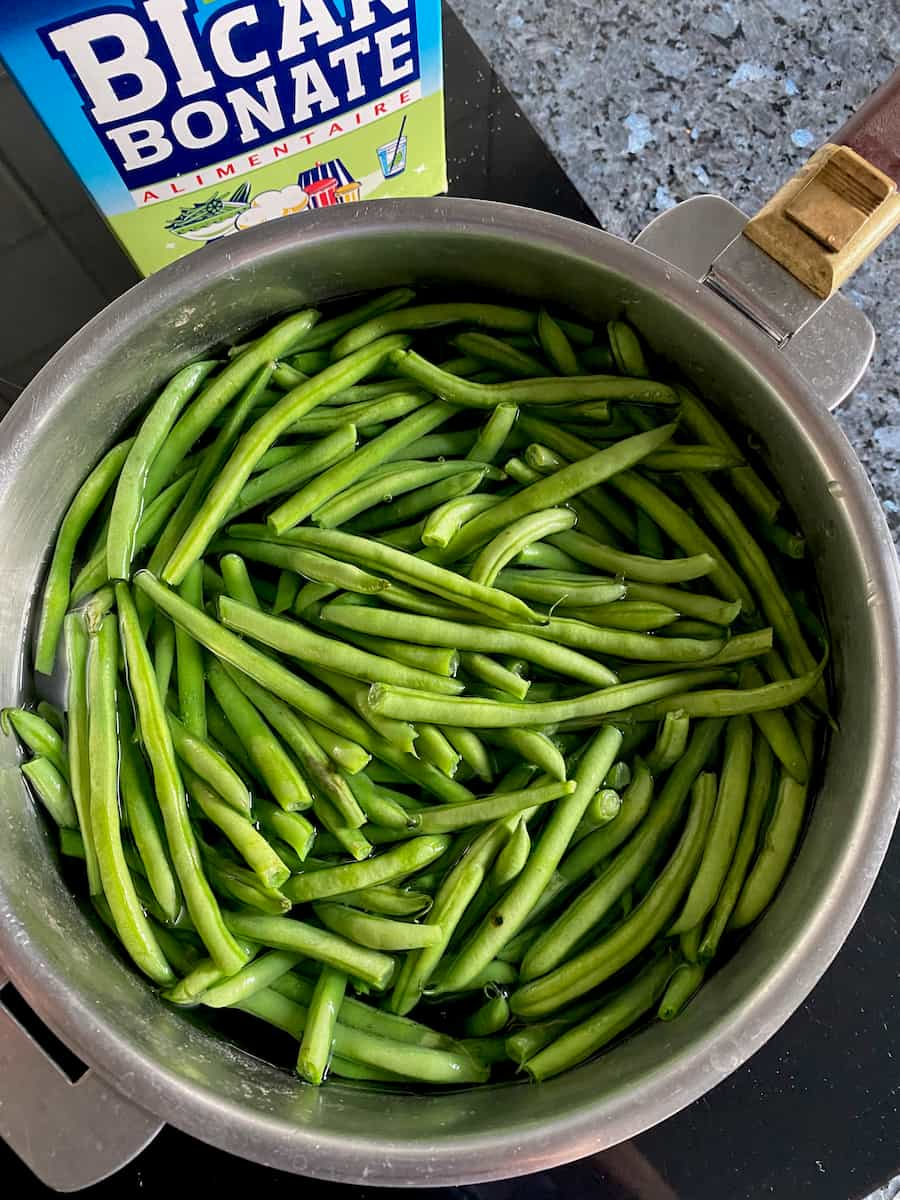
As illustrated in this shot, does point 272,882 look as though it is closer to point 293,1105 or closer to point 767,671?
point 293,1105

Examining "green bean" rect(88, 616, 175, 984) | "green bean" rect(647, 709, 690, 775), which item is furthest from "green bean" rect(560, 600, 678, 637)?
"green bean" rect(88, 616, 175, 984)

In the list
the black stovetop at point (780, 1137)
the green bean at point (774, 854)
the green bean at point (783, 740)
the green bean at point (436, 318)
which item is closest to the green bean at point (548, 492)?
the green bean at point (436, 318)

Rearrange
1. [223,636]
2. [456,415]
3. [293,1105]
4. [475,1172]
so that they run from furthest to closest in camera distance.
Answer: [456,415], [223,636], [293,1105], [475,1172]

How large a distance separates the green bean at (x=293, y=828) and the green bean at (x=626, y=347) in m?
0.67

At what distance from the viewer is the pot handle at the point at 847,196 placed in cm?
99

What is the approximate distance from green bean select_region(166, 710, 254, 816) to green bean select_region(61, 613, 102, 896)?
4.0 inches

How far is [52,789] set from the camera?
1.12 meters

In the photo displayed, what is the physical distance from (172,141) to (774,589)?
892mm

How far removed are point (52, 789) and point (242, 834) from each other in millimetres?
237

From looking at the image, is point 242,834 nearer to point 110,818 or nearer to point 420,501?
point 110,818

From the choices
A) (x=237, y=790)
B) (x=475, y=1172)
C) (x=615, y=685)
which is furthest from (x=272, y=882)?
(x=615, y=685)

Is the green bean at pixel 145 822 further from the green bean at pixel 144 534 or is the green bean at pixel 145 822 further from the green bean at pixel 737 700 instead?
the green bean at pixel 737 700

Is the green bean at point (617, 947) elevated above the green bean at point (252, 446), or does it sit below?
below

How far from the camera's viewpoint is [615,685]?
1153 mm
